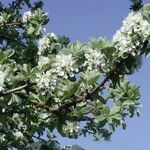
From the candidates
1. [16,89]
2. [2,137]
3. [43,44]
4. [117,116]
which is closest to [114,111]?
[117,116]

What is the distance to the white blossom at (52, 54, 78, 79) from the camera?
568cm

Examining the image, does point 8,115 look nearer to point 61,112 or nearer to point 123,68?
point 61,112

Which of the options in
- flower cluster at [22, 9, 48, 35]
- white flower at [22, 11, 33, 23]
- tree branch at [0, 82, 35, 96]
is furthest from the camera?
white flower at [22, 11, 33, 23]

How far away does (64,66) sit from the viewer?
5715 millimetres

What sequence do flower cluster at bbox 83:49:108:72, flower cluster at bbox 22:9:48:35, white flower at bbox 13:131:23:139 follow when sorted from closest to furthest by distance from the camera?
flower cluster at bbox 83:49:108:72 → white flower at bbox 13:131:23:139 → flower cluster at bbox 22:9:48:35

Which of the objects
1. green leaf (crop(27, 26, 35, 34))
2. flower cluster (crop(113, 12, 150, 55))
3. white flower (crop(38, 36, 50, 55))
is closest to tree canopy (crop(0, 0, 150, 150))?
flower cluster (crop(113, 12, 150, 55))

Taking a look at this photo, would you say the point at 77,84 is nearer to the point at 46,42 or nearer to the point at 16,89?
the point at 16,89

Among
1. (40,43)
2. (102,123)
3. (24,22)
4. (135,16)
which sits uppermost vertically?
(24,22)

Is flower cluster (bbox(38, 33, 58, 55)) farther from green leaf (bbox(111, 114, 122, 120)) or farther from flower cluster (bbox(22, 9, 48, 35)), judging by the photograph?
green leaf (bbox(111, 114, 122, 120))

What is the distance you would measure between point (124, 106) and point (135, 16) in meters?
1.59

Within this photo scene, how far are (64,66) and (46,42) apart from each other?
3069mm

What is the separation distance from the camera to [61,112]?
20.8 feet

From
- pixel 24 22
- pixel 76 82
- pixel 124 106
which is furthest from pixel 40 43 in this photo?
pixel 76 82

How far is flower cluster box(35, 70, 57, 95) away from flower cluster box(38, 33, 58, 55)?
280 cm
